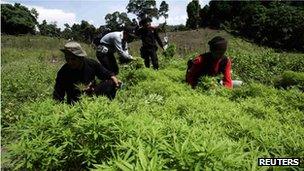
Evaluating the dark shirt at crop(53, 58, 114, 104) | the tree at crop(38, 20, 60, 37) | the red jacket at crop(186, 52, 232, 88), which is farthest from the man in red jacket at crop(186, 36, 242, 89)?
the tree at crop(38, 20, 60, 37)

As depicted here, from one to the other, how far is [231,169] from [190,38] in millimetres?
31895

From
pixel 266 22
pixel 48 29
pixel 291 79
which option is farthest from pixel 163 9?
pixel 291 79

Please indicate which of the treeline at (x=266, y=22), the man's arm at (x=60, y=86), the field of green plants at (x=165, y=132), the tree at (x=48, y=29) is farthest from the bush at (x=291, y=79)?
the tree at (x=48, y=29)

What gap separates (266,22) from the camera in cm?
3478

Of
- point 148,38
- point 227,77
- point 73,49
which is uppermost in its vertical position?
point 73,49

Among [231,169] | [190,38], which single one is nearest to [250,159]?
[231,169]

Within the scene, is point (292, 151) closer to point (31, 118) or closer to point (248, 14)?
point (31, 118)

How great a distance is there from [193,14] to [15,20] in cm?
2049

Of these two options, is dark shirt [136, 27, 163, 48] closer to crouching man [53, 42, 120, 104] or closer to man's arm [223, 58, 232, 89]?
man's arm [223, 58, 232, 89]

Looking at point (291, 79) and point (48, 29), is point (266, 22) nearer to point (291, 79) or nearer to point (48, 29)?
point (291, 79)

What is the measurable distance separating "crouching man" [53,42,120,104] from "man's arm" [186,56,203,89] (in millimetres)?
1255

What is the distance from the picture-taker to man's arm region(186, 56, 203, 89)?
6.90 m

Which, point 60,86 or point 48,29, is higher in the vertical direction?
point 60,86

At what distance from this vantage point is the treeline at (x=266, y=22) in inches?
1302
